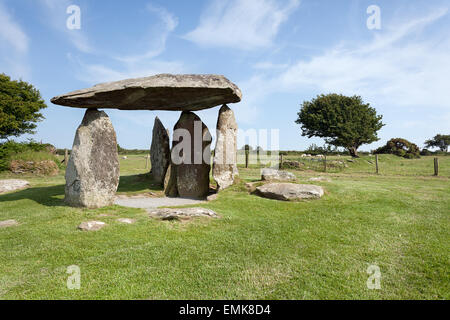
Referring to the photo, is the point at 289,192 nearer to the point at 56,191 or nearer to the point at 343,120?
the point at 56,191

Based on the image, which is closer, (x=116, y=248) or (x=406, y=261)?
(x=406, y=261)

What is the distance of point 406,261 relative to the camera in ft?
14.2

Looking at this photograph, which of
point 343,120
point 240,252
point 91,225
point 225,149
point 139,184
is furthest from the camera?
point 343,120

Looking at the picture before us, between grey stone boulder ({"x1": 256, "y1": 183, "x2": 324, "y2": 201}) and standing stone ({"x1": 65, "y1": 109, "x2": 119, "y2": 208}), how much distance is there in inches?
198

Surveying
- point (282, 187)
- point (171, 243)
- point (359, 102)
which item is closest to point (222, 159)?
point (282, 187)

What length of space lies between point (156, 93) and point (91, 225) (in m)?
4.63

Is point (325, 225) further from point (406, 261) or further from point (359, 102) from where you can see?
point (359, 102)

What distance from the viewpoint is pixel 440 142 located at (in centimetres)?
4800

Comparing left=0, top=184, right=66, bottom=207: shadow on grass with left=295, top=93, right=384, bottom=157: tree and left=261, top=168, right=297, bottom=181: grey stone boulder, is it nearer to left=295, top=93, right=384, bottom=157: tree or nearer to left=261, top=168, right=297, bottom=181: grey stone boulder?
left=261, top=168, right=297, bottom=181: grey stone boulder

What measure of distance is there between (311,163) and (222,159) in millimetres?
14794

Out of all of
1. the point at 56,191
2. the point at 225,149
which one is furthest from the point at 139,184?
the point at 225,149

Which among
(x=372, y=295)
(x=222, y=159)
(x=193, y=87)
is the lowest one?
(x=372, y=295)

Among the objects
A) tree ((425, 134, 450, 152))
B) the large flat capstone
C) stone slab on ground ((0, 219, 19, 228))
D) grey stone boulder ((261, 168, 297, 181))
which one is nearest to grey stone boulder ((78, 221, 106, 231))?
stone slab on ground ((0, 219, 19, 228))

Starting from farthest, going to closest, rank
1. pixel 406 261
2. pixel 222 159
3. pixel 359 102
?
1. pixel 359 102
2. pixel 222 159
3. pixel 406 261
